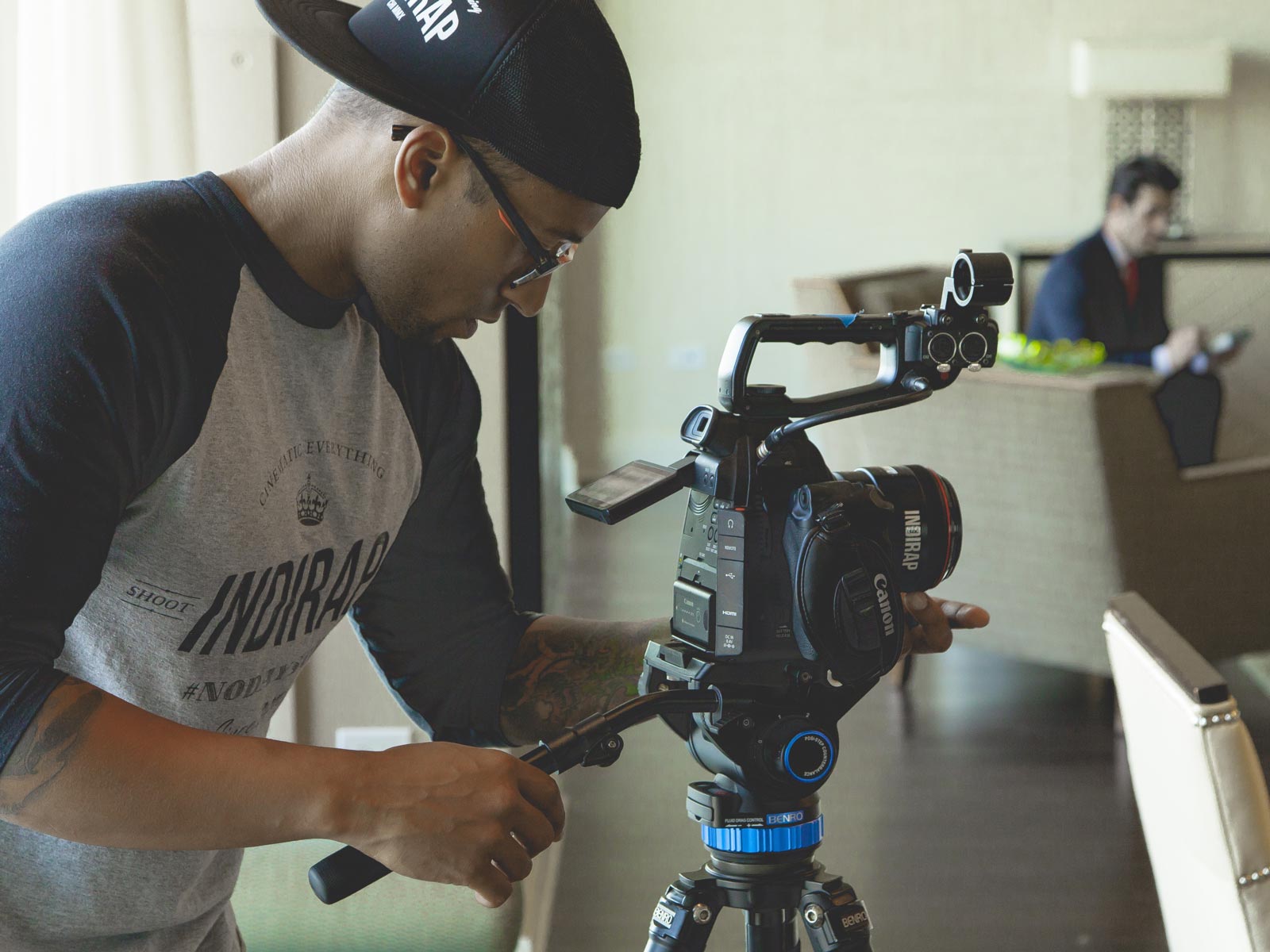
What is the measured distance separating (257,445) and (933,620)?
1.55 ft

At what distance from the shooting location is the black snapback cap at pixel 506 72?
2.57 ft

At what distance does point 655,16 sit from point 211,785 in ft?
18.1

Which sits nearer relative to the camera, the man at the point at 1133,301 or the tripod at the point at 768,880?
the tripod at the point at 768,880

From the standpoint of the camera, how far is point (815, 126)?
5844 mm

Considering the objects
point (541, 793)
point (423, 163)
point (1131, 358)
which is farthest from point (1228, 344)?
point (541, 793)

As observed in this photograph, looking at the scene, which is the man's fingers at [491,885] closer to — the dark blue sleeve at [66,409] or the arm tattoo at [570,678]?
the dark blue sleeve at [66,409]

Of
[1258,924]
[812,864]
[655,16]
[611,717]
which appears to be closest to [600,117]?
[611,717]

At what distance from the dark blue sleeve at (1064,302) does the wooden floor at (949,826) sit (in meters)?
1.26

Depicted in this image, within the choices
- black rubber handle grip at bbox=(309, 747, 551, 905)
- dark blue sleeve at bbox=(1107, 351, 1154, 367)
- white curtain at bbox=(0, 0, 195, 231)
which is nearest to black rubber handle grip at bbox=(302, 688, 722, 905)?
black rubber handle grip at bbox=(309, 747, 551, 905)

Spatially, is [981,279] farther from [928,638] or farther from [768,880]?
[768,880]

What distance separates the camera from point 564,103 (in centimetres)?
80

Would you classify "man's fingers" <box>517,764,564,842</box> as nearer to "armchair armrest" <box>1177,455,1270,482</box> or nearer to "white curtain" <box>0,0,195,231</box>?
"white curtain" <box>0,0,195,231</box>

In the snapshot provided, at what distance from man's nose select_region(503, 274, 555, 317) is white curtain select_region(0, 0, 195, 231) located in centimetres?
59

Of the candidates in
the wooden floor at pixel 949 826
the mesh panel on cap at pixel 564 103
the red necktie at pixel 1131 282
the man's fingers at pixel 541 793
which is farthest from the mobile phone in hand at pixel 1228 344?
the man's fingers at pixel 541 793
